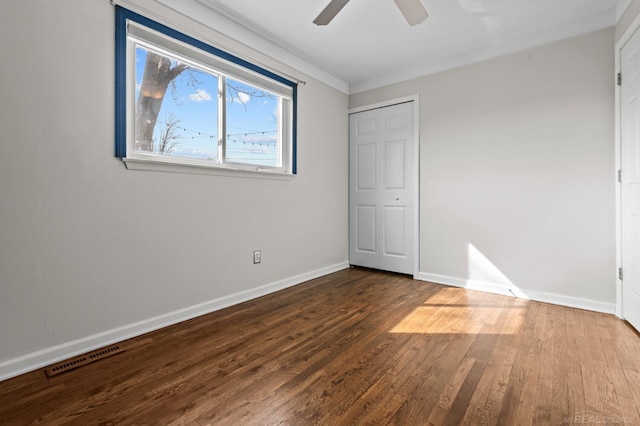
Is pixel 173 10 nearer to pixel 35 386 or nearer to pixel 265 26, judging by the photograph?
pixel 265 26

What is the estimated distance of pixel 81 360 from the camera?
5.89 ft

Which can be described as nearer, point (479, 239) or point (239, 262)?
point (239, 262)

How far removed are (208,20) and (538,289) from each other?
12.2ft

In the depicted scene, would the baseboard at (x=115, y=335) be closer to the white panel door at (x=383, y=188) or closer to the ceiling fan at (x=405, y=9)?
the white panel door at (x=383, y=188)

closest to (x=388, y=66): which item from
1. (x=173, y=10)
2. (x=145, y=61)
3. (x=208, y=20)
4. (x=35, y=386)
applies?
(x=208, y=20)

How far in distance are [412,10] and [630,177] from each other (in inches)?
78.7

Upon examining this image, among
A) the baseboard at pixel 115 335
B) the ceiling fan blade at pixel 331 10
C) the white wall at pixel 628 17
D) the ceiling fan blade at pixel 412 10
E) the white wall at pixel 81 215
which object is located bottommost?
the baseboard at pixel 115 335

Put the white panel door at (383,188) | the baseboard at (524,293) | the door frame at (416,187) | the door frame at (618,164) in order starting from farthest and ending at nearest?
the white panel door at (383,188)
the door frame at (416,187)
the baseboard at (524,293)
the door frame at (618,164)

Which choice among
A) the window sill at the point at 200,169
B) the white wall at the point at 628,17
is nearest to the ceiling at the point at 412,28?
the white wall at the point at 628,17

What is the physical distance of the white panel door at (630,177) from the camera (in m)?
2.15

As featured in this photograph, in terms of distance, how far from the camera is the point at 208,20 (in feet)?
8.20

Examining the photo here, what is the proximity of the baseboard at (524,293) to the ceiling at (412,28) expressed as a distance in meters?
2.30

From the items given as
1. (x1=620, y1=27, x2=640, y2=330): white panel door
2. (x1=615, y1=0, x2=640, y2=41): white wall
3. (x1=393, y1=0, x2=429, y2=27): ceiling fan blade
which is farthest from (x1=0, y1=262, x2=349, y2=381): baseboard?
(x1=615, y1=0, x2=640, y2=41): white wall

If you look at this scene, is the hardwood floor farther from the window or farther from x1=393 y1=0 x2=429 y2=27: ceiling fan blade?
x1=393 y1=0 x2=429 y2=27: ceiling fan blade
